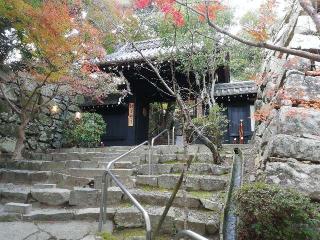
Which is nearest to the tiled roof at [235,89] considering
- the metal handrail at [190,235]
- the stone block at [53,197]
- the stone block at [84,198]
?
the stone block at [84,198]

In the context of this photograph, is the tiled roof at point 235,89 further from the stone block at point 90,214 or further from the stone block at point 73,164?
the stone block at point 90,214

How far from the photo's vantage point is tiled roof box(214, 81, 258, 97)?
15337mm

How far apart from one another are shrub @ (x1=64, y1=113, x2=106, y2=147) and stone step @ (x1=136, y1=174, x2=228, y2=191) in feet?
23.6

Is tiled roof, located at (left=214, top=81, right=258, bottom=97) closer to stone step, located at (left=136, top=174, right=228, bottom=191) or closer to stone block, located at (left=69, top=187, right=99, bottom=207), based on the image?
stone step, located at (left=136, top=174, right=228, bottom=191)

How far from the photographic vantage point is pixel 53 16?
10.6m

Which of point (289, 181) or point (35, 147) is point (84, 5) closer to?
point (35, 147)

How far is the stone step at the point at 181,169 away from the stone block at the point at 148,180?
32.9 inches

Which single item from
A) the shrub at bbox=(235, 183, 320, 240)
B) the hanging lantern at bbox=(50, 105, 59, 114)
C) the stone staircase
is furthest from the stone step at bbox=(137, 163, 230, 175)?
the hanging lantern at bbox=(50, 105, 59, 114)

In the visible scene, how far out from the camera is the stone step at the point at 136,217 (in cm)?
518

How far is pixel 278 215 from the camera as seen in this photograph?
4.34 meters

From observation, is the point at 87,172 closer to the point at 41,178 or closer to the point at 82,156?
the point at 41,178

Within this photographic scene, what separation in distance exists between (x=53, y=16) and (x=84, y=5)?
600 centimetres

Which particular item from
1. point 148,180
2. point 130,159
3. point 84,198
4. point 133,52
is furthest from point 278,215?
point 133,52

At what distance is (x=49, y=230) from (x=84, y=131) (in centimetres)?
904
